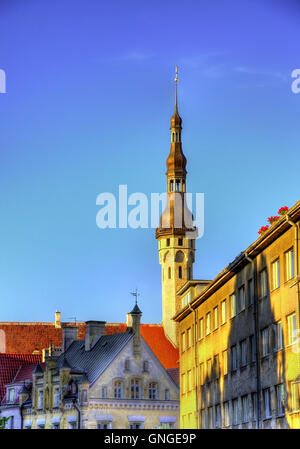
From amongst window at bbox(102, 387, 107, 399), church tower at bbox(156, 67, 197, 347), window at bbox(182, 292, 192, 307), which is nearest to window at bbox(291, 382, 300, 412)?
window at bbox(182, 292, 192, 307)

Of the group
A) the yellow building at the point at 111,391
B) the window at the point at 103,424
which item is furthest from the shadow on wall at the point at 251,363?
the yellow building at the point at 111,391

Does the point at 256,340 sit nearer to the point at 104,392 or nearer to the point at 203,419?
the point at 203,419

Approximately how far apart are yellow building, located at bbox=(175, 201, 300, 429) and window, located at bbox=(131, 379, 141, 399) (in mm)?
13563

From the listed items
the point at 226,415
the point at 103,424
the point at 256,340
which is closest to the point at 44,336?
the point at 103,424

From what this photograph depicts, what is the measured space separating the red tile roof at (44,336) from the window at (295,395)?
78.8m

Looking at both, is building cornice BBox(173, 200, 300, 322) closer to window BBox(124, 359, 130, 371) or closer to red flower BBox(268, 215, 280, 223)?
red flower BBox(268, 215, 280, 223)

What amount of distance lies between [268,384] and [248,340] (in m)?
4.87

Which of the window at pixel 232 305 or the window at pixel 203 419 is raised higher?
the window at pixel 232 305

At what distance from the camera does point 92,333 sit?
87.9 meters

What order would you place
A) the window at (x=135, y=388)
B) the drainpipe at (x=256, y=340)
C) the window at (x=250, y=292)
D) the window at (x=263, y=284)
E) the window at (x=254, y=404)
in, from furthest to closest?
the window at (x=135, y=388)
the window at (x=250, y=292)
the window at (x=254, y=404)
the drainpipe at (x=256, y=340)
the window at (x=263, y=284)

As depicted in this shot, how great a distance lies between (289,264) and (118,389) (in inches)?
1630

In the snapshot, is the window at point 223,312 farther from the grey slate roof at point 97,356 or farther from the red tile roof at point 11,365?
the red tile roof at point 11,365

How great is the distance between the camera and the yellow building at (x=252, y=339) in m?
42.3
